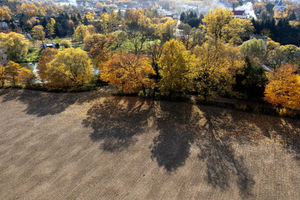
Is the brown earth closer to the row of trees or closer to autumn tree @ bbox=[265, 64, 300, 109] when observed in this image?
autumn tree @ bbox=[265, 64, 300, 109]

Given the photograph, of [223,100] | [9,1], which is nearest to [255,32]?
[223,100]

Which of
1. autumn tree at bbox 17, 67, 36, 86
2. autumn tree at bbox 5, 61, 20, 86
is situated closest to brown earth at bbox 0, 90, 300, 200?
autumn tree at bbox 17, 67, 36, 86

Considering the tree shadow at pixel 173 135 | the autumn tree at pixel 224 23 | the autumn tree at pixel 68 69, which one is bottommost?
the tree shadow at pixel 173 135

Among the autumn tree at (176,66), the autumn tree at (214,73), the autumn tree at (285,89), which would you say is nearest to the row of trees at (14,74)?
the autumn tree at (176,66)

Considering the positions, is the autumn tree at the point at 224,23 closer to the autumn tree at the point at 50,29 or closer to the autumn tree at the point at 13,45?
the autumn tree at the point at 13,45

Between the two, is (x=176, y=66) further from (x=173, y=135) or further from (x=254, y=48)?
(x=254, y=48)

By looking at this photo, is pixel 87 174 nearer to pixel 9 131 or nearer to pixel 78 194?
pixel 78 194
